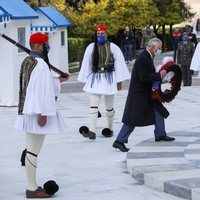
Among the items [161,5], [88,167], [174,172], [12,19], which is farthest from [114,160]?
[161,5]

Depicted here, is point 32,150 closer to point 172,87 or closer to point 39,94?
point 39,94

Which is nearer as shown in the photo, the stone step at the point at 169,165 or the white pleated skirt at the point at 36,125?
the white pleated skirt at the point at 36,125

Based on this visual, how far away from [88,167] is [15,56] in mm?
8218

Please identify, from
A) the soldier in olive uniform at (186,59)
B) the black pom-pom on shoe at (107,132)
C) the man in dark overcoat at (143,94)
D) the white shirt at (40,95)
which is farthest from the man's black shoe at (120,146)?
the soldier in olive uniform at (186,59)

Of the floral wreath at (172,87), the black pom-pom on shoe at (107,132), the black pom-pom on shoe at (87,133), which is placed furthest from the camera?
the black pom-pom on shoe at (107,132)

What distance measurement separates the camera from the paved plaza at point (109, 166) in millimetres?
7855

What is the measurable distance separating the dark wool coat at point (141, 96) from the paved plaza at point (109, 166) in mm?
401

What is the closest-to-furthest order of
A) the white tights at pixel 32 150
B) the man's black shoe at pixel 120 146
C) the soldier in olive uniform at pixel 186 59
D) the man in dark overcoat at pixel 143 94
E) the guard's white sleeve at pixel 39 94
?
1. the guard's white sleeve at pixel 39 94
2. the white tights at pixel 32 150
3. the man in dark overcoat at pixel 143 94
4. the man's black shoe at pixel 120 146
5. the soldier in olive uniform at pixel 186 59

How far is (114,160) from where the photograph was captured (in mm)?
9891

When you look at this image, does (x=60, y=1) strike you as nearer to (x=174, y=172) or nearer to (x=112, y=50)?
(x=112, y=50)

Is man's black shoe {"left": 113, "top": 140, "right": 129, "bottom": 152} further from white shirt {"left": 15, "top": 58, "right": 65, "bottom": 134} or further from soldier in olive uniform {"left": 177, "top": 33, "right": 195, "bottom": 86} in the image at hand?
soldier in olive uniform {"left": 177, "top": 33, "right": 195, "bottom": 86}

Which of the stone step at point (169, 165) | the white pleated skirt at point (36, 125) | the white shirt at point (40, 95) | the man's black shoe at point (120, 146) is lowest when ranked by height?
the man's black shoe at point (120, 146)

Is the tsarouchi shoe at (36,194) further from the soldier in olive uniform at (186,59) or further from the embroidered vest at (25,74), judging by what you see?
the soldier in olive uniform at (186,59)

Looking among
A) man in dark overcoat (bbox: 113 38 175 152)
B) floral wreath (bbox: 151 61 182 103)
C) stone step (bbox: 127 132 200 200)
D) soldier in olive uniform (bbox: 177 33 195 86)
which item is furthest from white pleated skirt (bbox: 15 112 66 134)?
soldier in olive uniform (bbox: 177 33 195 86)
